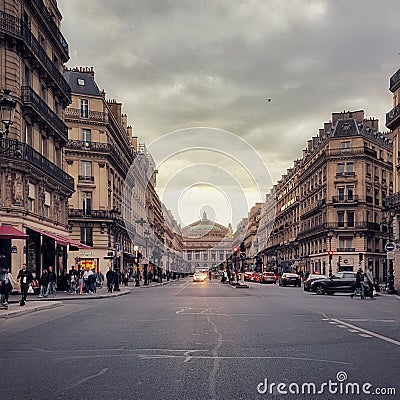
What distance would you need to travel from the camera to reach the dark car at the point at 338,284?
41.3 meters

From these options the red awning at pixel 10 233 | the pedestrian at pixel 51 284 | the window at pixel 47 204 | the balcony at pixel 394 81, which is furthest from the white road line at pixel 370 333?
the balcony at pixel 394 81

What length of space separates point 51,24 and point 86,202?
27.7 metres

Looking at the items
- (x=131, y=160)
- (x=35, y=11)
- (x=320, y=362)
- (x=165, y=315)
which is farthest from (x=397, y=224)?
(x=131, y=160)

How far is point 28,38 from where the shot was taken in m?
37.2

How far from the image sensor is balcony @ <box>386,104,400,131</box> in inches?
1971

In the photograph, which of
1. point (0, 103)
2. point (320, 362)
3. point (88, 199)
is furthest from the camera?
point (88, 199)

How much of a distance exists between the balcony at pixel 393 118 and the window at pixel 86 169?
30.8 meters

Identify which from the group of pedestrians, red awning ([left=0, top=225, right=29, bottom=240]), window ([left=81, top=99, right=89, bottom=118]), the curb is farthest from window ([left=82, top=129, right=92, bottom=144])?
the curb

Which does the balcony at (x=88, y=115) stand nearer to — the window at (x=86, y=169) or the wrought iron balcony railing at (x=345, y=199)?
the window at (x=86, y=169)

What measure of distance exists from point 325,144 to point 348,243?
1382 centimetres

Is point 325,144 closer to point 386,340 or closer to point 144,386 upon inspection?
point 386,340

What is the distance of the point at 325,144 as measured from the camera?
87500 mm

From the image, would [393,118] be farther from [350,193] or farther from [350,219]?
[350,219]

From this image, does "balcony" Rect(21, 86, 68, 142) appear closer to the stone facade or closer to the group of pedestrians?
the stone facade
